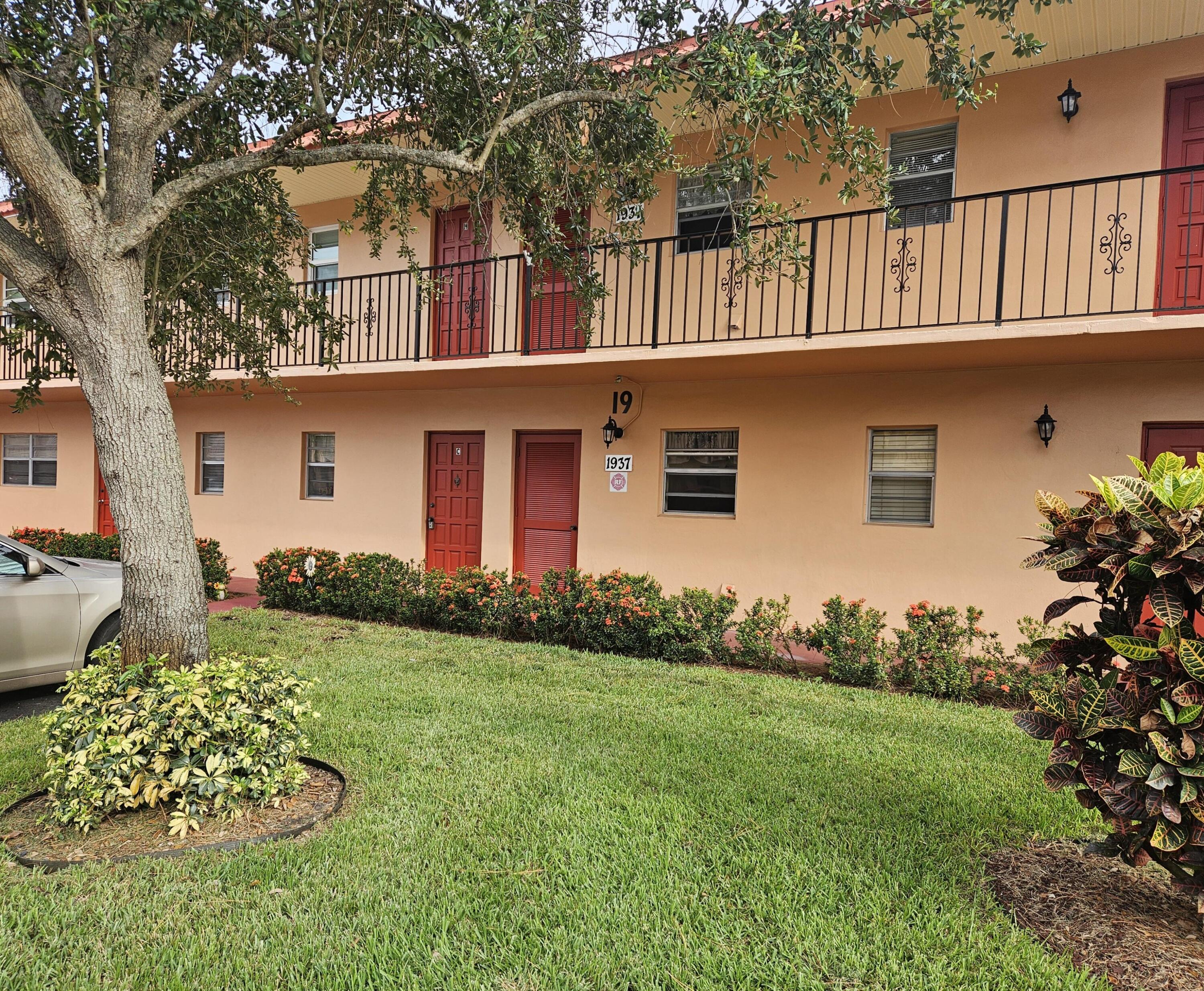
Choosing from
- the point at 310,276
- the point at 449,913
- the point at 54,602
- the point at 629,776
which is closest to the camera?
the point at 449,913

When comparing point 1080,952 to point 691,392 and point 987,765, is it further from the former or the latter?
point 691,392

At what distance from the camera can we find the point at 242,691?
3.60 meters

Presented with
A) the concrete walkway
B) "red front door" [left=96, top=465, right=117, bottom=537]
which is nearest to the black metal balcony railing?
the concrete walkway

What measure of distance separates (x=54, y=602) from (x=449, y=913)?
461 centimetres

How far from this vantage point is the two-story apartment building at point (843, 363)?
6.68 metres

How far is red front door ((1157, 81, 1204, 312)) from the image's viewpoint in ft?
21.7

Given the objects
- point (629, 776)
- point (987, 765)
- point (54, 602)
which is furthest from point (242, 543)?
point (987, 765)

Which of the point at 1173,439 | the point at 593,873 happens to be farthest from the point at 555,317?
the point at 593,873

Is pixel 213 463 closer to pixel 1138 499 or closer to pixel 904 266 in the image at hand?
pixel 904 266

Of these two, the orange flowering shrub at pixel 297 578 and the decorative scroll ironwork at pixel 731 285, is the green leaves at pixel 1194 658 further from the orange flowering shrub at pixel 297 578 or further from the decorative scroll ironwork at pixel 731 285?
the orange flowering shrub at pixel 297 578

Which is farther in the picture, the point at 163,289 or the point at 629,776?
the point at 163,289

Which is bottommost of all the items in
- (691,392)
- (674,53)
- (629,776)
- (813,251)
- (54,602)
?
(629,776)

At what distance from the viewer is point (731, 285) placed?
316 inches

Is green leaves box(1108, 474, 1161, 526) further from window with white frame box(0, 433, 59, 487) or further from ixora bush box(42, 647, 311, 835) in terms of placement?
window with white frame box(0, 433, 59, 487)
